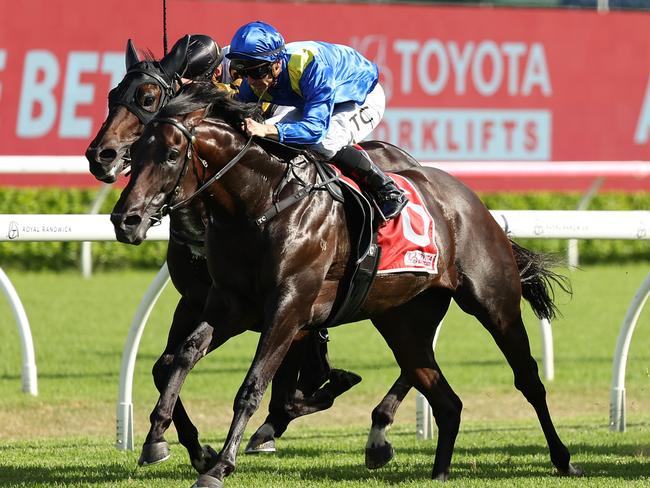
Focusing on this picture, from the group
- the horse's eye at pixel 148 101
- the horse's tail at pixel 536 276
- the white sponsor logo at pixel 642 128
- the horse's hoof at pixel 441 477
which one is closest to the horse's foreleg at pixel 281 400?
the horse's hoof at pixel 441 477

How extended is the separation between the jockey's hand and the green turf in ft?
4.27

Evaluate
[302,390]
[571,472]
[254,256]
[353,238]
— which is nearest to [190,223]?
[254,256]

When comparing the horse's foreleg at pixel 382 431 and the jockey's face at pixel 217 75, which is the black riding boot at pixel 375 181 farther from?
the horse's foreleg at pixel 382 431

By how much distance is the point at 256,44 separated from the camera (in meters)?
4.45

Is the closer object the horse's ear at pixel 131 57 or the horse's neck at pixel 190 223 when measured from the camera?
the horse's neck at pixel 190 223

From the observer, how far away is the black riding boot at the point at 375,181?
4.71m

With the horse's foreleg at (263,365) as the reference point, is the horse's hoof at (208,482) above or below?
below

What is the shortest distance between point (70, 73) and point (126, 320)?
4150 millimetres

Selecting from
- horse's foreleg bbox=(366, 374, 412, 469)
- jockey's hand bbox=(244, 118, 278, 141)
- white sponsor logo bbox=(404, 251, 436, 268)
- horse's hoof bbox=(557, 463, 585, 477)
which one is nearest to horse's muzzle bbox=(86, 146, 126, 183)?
jockey's hand bbox=(244, 118, 278, 141)

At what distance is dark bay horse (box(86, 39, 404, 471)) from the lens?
4570 millimetres

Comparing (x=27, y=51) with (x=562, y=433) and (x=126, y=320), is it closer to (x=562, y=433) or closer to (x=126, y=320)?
(x=126, y=320)

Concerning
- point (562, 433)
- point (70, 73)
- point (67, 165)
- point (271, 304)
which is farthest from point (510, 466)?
point (70, 73)

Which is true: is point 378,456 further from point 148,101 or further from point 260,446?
point 148,101

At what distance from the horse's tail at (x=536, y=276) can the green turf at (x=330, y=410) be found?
2.17 feet
